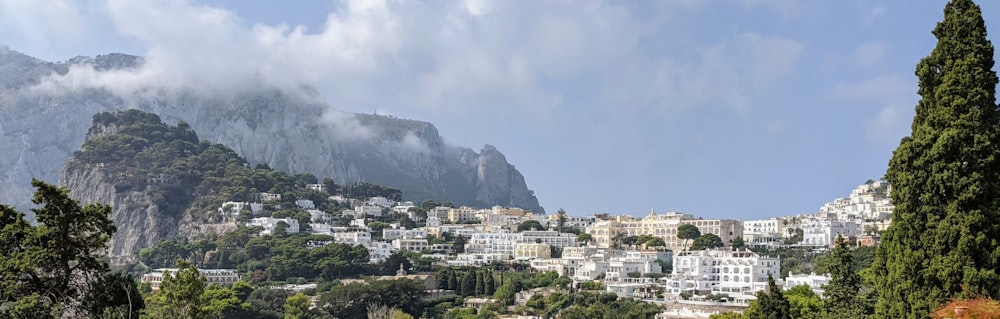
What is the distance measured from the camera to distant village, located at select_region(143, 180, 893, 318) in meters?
59.0

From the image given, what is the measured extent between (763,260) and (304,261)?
101ft

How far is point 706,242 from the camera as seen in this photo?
74438mm

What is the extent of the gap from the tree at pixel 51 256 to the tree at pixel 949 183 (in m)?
13.6

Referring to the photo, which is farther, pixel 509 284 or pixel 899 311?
pixel 509 284

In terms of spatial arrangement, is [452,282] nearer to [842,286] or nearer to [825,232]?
[825,232]

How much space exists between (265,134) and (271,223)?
57909mm

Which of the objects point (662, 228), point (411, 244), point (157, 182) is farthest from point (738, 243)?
point (157, 182)

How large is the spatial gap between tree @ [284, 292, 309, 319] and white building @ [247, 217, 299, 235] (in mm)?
28002

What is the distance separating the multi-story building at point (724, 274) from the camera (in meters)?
57.6

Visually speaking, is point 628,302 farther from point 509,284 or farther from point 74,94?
point 74,94

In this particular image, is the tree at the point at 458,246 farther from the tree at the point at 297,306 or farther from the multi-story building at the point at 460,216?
the tree at the point at 297,306

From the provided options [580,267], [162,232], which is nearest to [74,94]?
A: [162,232]

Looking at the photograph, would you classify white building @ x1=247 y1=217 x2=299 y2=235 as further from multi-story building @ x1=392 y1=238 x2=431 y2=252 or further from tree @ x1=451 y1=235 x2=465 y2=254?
tree @ x1=451 y1=235 x2=465 y2=254

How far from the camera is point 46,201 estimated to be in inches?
690
